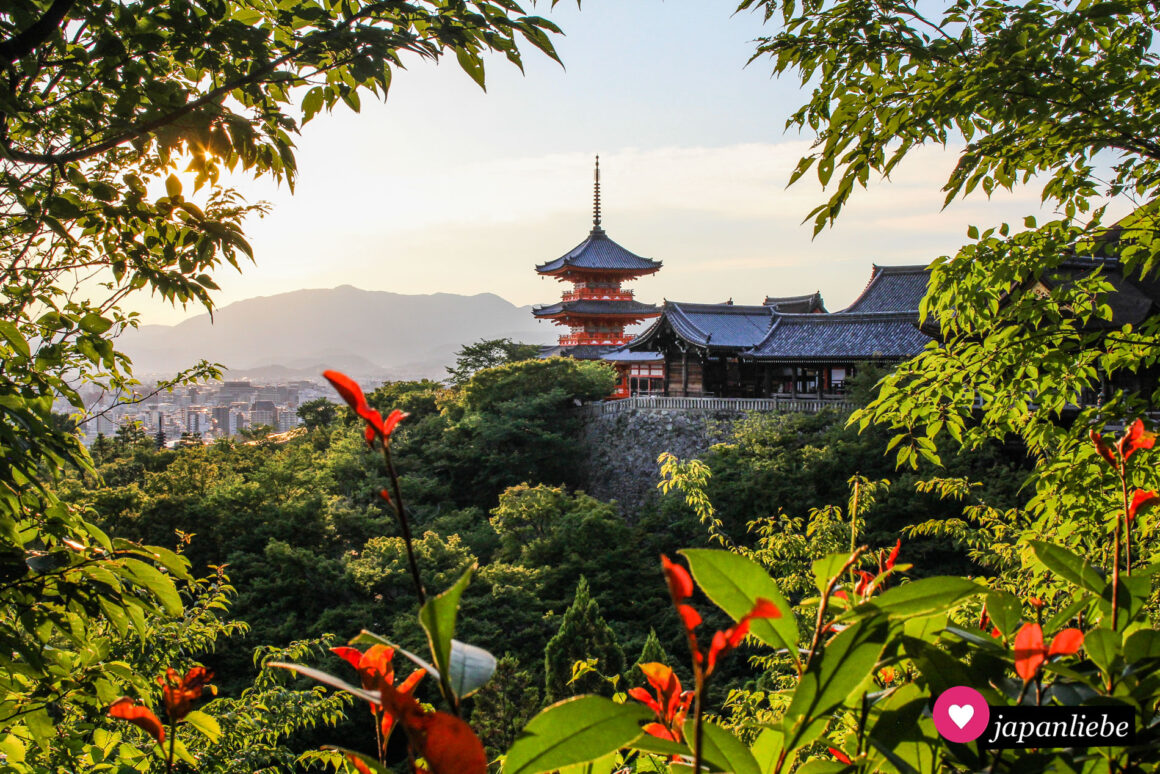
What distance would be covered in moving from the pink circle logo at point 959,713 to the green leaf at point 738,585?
0.42 ft

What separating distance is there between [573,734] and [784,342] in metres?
15.8

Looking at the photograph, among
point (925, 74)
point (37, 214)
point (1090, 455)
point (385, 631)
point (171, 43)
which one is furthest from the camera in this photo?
point (385, 631)

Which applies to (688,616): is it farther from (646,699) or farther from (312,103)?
(312,103)

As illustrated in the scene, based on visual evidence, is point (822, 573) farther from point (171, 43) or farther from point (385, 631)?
point (385, 631)

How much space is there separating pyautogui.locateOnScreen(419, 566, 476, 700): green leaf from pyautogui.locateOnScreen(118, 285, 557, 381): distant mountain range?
123783 mm

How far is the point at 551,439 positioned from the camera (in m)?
16.6

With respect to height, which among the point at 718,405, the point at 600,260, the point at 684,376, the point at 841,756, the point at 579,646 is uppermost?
the point at 600,260

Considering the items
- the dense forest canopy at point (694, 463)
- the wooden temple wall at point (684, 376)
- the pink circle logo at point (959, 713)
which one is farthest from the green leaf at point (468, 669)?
the wooden temple wall at point (684, 376)

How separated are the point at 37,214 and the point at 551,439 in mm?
15042

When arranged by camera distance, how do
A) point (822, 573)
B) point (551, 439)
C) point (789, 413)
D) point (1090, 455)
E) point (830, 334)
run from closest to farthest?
point (822, 573), point (1090, 455), point (789, 413), point (830, 334), point (551, 439)

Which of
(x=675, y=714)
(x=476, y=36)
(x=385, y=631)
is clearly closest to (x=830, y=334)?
(x=385, y=631)

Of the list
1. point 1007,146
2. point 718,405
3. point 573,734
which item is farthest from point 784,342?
point 573,734

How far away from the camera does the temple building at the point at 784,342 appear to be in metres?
14.3

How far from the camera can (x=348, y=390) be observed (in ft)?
1.50
